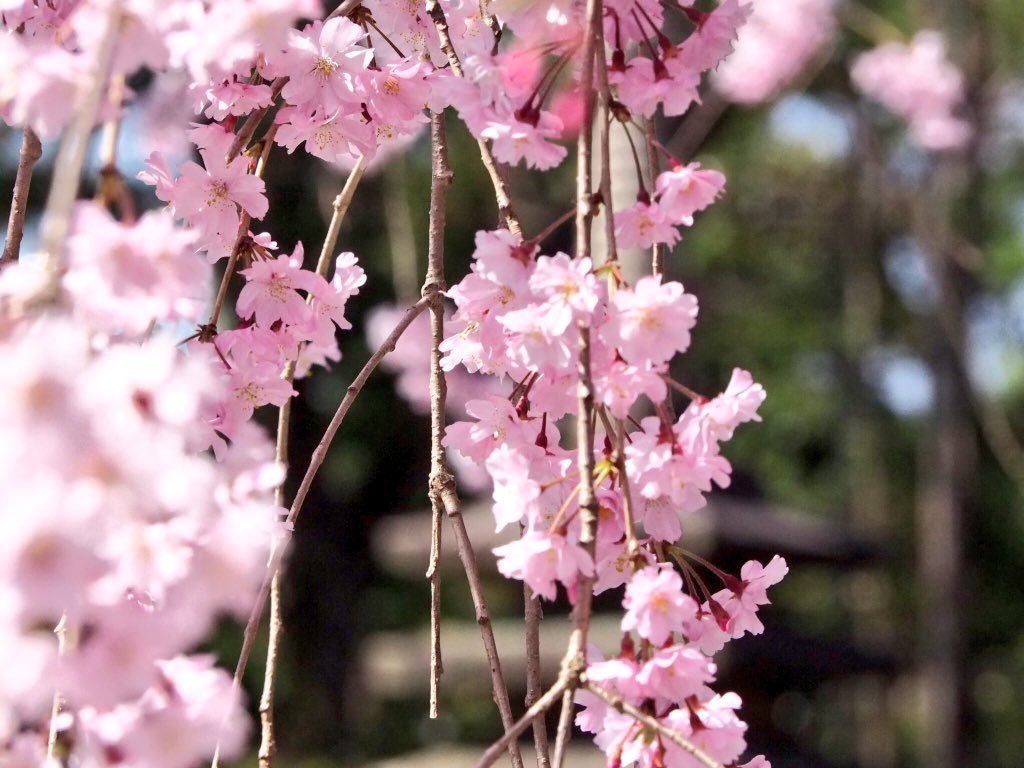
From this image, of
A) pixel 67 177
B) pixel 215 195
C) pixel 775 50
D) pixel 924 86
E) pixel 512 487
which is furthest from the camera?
pixel 775 50

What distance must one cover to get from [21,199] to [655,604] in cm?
51

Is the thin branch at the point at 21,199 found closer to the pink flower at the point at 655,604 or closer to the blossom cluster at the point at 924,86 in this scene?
the pink flower at the point at 655,604

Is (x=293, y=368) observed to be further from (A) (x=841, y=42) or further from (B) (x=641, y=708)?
(A) (x=841, y=42)

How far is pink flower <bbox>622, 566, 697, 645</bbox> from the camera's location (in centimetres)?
63

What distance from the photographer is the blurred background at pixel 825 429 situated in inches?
191

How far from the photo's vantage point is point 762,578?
792 mm

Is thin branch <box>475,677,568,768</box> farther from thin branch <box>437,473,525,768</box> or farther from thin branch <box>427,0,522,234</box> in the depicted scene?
thin branch <box>427,0,522,234</box>

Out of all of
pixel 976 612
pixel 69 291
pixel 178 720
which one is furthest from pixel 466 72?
pixel 976 612

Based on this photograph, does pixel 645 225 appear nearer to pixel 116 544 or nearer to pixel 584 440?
pixel 584 440

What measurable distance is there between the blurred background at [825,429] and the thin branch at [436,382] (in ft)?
11.3

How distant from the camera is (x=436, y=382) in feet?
2.99

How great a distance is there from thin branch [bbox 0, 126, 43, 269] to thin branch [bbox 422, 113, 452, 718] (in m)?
0.29

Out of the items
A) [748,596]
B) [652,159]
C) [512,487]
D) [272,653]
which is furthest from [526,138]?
[272,653]

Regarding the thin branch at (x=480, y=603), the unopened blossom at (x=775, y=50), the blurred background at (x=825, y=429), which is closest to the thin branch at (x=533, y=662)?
the thin branch at (x=480, y=603)
